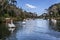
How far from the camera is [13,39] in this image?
35031 mm

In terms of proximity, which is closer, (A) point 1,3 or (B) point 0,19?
(B) point 0,19

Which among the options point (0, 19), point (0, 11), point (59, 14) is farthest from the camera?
point (59, 14)

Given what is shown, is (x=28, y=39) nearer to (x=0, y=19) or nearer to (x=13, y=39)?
(x=13, y=39)

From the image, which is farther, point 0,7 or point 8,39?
point 0,7

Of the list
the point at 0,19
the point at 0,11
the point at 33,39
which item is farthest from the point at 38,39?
the point at 0,11

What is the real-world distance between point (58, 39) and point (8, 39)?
8859 millimetres

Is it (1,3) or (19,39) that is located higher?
(1,3)

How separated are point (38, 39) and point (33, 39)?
3.16ft

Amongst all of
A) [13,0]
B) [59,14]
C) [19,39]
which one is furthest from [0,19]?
[59,14]

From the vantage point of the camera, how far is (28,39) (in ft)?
117

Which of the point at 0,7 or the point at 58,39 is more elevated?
the point at 0,7

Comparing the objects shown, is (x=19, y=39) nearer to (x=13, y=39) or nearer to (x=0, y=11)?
(x=13, y=39)

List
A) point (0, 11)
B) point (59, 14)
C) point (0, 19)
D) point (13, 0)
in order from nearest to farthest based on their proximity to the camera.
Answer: point (0, 19) → point (0, 11) → point (13, 0) → point (59, 14)

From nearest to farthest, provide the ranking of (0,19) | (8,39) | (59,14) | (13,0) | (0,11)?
(8,39) < (0,19) < (0,11) < (13,0) < (59,14)
